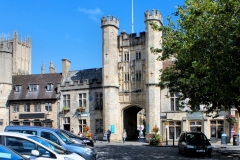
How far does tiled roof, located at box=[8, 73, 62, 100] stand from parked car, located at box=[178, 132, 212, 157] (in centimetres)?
2381

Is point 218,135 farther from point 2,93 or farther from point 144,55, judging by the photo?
point 2,93

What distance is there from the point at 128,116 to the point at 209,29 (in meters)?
27.1

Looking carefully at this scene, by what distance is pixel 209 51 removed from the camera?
1723 cm

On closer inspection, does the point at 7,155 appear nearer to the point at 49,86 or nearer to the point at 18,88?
the point at 49,86

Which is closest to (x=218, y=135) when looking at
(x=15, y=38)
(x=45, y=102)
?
(x=45, y=102)

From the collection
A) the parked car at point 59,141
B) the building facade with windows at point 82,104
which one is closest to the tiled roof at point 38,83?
the building facade with windows at point 82,104

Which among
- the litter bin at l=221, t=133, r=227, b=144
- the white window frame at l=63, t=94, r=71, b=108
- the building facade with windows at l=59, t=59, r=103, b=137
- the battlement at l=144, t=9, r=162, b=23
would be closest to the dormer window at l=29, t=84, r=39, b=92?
the building facade with windows at l=59, t=59, r=103, b=137

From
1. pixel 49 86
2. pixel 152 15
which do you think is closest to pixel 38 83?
pixel 49 86

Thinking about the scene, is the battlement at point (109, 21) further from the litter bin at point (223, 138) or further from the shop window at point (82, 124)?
the litter bin at point (223, 138)

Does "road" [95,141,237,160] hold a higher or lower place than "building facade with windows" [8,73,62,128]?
lower

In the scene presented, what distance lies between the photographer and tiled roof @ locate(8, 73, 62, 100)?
43188mm

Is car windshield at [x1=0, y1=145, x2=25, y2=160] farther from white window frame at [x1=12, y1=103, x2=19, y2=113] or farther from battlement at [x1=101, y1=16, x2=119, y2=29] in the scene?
white window frame at [x1=12, y1=103, x2=19, y2=113]

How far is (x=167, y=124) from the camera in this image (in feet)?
116

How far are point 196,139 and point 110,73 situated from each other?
19271 mm
